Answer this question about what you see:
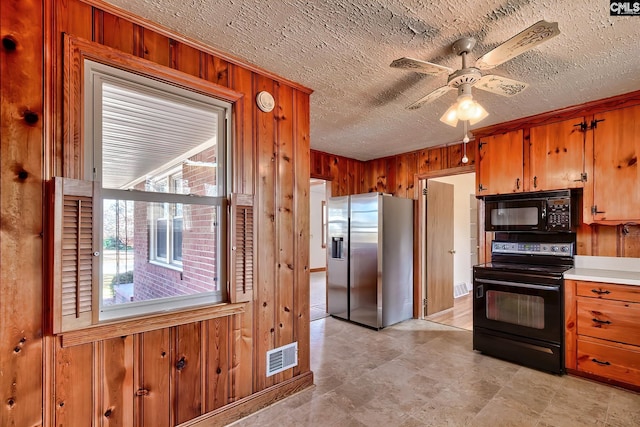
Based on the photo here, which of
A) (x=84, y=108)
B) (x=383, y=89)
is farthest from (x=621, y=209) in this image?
(x=84, y=108)

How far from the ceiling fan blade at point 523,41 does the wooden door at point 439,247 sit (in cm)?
293

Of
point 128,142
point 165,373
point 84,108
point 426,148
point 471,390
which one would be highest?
point 426,148

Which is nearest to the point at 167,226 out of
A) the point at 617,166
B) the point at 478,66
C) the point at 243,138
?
the point at 243,138

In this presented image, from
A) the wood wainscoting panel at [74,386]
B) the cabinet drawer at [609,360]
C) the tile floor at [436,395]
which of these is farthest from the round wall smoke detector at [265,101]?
the cabinet drawer at [609,360]

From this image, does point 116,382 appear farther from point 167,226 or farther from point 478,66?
point 478,66

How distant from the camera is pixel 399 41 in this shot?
6.21ft

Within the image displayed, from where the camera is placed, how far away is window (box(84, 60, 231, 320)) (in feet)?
5.51

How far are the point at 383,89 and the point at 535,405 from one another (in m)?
2.61

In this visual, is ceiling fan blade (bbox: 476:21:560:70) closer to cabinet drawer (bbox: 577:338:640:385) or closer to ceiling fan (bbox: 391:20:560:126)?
ceiling fan (bbox: 391:20:560:126)

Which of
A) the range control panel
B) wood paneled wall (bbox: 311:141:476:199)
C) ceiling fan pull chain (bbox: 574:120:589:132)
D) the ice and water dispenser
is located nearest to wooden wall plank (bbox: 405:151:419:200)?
wood paneled wall (bbox: 311:141:476:199)

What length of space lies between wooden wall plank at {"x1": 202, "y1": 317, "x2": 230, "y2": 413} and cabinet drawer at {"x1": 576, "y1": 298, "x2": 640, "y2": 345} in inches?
113

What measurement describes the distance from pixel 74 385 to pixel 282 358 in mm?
1248

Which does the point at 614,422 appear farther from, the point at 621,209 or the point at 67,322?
the point at 67,322

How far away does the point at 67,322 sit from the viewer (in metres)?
1.48
